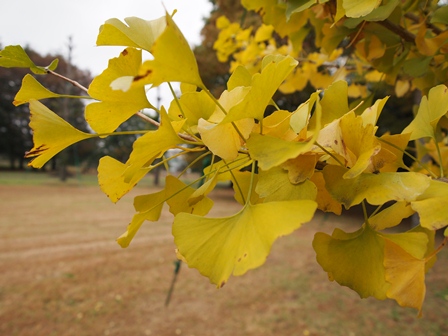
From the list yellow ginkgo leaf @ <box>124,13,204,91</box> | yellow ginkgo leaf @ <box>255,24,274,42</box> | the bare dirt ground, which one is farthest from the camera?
the bare dirt ground

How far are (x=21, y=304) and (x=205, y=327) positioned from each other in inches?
48.7

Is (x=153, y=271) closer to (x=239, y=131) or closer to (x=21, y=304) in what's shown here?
(x=21, y=304)

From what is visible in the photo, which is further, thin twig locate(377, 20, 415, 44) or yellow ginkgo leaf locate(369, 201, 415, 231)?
thin twig locate(377, 20, 415, 44)

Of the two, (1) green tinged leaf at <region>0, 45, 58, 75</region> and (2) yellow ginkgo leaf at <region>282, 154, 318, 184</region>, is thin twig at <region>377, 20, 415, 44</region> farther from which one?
(1) green tinged leaf at <region>0, 45, 58, 75</region>

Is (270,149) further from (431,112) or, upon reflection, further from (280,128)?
(431,112)

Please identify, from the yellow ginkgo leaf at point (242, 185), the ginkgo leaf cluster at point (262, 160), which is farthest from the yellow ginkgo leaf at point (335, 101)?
the yellow ginkgo leaf at point (242, 185)

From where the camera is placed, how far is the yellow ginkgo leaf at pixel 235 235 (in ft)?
0.73

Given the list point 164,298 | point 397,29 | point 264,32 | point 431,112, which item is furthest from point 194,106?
point 164,298

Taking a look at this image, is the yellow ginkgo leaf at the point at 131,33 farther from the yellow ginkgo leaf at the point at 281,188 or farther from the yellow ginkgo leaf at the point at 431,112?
the yellow ginkgo leaf at the point at 431,112

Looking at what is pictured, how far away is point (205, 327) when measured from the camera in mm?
2045

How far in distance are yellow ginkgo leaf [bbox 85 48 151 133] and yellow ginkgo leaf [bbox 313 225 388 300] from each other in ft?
0.71

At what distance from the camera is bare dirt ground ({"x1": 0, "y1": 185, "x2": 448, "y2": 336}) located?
6.66 ft

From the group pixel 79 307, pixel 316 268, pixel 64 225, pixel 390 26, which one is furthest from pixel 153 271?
pixel 390 26

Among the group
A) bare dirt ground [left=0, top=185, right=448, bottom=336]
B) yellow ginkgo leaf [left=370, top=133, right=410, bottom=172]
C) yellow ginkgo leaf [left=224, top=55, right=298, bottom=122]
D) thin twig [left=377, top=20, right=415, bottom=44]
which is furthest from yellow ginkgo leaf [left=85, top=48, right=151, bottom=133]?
bare dirt ground [left=0, top=185, right=448, bottom=336]
